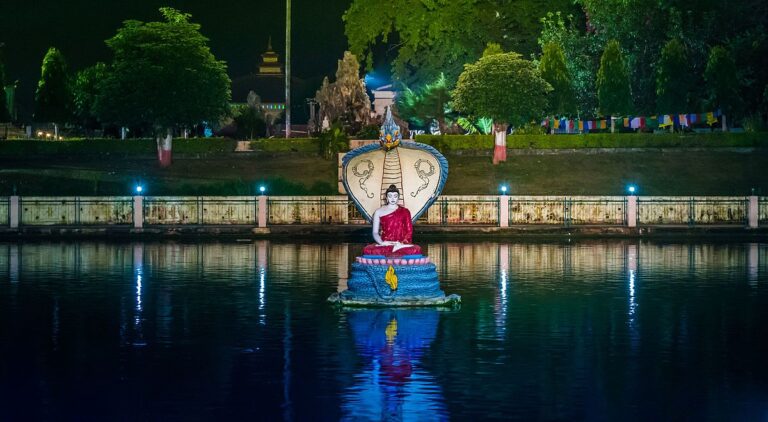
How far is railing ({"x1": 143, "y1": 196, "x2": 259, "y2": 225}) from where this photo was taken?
130 ft

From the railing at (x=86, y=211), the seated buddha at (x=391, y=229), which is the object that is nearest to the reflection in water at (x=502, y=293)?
the seated buddha at (x=391, y=229)

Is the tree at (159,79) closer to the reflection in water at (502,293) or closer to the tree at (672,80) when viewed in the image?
the tree at (672,80)

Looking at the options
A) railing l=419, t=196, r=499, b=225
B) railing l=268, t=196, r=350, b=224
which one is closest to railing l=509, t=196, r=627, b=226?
railing l=419, t=196, r=499, b=225

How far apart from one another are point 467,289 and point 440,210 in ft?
57.7

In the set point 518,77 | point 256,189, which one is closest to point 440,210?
point 256,189

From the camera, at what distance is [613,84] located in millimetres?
57125

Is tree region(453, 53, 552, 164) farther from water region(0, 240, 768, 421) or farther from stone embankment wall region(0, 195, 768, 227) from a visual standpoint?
water region(0, 240, 768, 421)

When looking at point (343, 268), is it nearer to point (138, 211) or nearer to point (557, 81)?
point (138, 211)

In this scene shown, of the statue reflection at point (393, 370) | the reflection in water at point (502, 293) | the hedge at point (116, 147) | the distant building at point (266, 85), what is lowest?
the statue reflection at point (393, 370)

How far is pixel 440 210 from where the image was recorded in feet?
132

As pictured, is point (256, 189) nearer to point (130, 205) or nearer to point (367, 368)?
point (130, 205)

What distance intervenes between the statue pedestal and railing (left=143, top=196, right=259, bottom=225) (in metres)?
20.2

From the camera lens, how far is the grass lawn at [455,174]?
46188mm

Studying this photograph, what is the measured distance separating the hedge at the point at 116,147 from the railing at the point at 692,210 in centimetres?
2163
